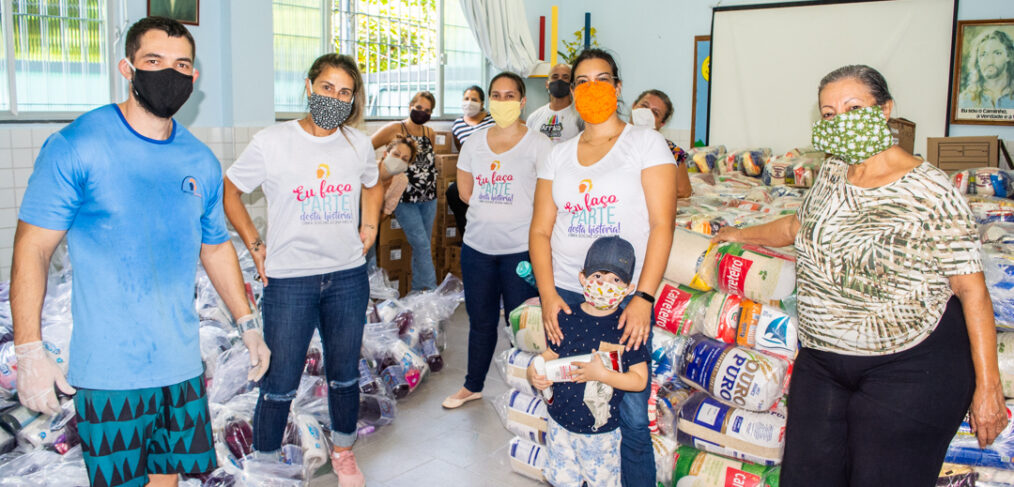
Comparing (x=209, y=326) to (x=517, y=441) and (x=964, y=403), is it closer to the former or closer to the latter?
(x=517, y=441)

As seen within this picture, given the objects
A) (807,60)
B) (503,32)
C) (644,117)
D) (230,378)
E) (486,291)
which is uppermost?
(503,32)

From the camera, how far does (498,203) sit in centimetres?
304

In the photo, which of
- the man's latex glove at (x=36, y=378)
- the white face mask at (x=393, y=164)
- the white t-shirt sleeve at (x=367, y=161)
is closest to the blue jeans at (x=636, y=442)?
the white t-shirt sleeve at (x=367, y=161)

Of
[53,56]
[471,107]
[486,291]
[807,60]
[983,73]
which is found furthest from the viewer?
Answer: [807,60]

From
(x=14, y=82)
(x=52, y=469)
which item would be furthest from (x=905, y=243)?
(x=14, y=82)

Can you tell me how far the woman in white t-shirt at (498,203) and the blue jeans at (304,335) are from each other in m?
0.67

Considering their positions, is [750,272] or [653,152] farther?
[750,272]

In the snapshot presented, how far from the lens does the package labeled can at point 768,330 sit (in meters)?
2.34

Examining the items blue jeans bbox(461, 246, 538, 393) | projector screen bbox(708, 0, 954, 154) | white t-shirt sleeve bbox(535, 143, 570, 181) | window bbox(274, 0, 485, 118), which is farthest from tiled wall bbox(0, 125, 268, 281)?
projector screen bbox(708, 0, 954, 154)

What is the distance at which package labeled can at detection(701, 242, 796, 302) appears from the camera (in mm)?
2359

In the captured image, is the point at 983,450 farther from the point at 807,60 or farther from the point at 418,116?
the point at 807,60

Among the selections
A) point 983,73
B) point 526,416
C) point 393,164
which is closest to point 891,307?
point 526,416

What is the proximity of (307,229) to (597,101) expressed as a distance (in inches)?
38.0

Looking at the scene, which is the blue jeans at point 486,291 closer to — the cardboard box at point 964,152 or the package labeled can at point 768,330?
the package labeled can at point 768,330
